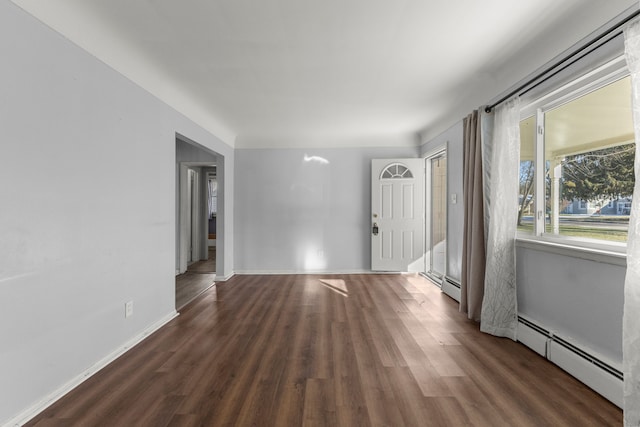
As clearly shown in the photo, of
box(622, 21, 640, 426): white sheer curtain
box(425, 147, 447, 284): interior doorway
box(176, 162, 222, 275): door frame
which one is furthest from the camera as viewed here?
box(176, 162, 222, 275): door frame

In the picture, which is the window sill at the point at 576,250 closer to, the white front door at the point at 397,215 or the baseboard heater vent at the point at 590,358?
the baseboard heater vent at the point at 590,358

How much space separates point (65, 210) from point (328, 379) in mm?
2098

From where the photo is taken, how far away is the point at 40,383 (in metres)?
1.69

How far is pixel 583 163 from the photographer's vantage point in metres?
2.20

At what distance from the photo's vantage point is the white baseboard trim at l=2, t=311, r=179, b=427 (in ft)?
5.18

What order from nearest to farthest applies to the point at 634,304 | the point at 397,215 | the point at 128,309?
1. the point at 634,304
2. the point at 128,309
3. the point at 397,215

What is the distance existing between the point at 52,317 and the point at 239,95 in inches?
106

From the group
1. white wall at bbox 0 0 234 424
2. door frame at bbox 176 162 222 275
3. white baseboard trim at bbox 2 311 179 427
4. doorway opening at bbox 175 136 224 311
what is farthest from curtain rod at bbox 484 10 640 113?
door frame at bbox 176 162 222 275

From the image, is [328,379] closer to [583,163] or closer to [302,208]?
[583,163]

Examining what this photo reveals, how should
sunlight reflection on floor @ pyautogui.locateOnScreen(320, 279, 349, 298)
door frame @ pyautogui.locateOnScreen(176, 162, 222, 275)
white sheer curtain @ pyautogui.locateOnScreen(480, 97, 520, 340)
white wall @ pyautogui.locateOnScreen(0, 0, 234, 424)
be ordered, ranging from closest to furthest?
white wall @ pyautogui.locateOnScreen(0, 0, 234, 424)
white sheer curtain @ pyautogui.locateOnScreen(480, 97, 520, 340)
sunlight reflection on floor @ pyautogui.locateOnScreen(320, 279, 349, 298)
door frame @ pyautogui.locateOnScreen(176, 162, 222, 275)

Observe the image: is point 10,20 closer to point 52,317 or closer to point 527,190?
point 52,317

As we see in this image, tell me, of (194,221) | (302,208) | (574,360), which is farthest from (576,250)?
(194,221)

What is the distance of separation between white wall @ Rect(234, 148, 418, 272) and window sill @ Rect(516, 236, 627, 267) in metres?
2.89

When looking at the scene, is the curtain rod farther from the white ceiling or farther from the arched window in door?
the arched window in door
